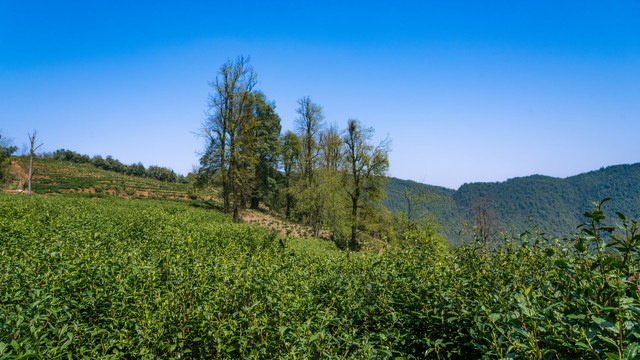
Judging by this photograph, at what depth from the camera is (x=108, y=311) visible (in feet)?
8.33

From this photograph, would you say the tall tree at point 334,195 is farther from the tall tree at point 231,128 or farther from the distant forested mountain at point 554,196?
the distant forested mountain at point 554,196

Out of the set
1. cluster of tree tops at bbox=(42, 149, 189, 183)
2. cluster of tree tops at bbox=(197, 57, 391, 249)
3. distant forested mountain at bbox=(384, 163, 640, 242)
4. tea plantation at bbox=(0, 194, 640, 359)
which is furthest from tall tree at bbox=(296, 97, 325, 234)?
distant forested mountain at bbox=(384, 163, 640, 242)

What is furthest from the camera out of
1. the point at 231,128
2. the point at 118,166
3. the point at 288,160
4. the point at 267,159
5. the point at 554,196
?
the point at 554,196

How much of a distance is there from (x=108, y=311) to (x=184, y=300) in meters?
0.65

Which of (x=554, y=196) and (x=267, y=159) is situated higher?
(x=267, y=159)

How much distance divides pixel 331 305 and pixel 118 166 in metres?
104

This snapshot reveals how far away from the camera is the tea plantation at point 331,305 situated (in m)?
1.69

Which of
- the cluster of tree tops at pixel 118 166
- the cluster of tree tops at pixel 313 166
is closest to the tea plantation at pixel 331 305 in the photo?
the cluster of tree tops at pixel 313 166

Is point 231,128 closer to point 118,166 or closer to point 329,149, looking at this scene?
point 329,149

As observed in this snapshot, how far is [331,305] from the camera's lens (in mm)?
2562

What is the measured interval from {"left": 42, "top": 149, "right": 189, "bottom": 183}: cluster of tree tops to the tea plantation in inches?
3457

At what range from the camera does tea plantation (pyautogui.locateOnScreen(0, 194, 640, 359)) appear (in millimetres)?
1691

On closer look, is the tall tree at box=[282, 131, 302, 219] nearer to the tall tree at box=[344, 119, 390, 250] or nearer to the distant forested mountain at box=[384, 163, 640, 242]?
the tall tree at box=[344, 119, 390, 250]

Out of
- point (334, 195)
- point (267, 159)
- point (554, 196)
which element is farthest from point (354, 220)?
point (554, 196)
